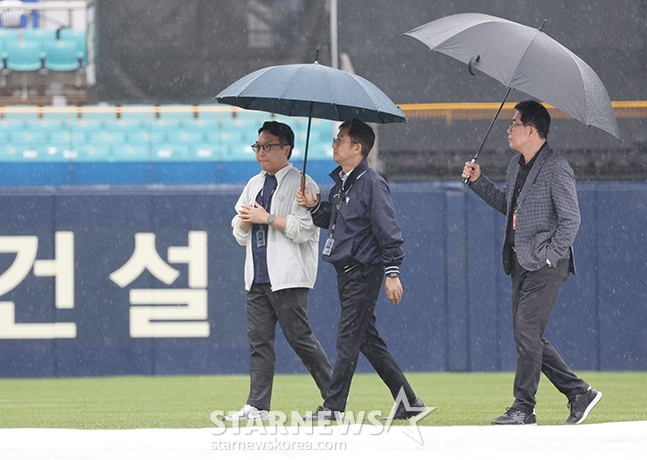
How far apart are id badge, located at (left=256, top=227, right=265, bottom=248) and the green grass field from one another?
38.6 inches

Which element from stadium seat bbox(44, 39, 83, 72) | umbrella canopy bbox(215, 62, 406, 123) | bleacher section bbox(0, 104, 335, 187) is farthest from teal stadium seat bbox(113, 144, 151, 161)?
stadium seat bbox(44, 39, 83, 72)

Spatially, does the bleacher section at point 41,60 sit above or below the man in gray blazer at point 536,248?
above

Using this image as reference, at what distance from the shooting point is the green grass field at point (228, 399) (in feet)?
18.6

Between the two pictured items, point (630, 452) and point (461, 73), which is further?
point (461, 73)

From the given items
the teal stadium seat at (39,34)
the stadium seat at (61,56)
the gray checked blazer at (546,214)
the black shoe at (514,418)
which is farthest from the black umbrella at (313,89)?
the teal stadium seat at (39,34)

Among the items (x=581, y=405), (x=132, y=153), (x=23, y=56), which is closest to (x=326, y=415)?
(x=581, y=405)

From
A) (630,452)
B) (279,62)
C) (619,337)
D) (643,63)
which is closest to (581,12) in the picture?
(643,63)

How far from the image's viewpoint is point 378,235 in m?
5.15

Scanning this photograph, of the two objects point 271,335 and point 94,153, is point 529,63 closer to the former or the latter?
point 271,335

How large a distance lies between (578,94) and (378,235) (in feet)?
3.88

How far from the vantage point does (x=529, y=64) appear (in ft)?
16.1

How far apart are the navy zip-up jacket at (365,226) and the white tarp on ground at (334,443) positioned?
1262 mm

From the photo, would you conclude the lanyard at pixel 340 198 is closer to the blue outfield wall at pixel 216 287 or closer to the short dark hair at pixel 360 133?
the short dark hair at pixel 360 133

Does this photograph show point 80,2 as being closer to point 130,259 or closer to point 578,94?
point 130,259
